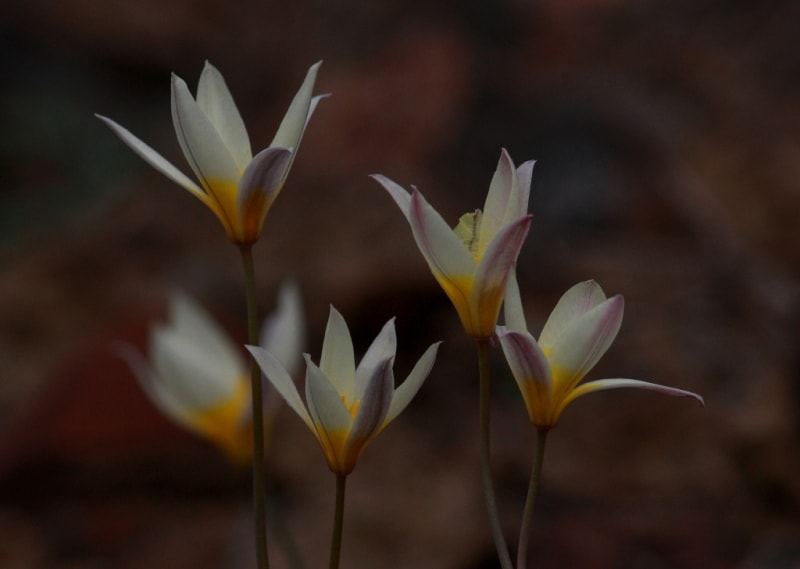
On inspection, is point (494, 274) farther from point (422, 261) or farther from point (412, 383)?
point (422, 261)

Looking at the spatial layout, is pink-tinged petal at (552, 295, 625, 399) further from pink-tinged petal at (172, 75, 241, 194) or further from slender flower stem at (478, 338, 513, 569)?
pink-tinged petal at (172, 75, 241, 194)

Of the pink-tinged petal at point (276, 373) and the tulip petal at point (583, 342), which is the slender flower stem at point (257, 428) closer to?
the pink-tinged petal at point (276, 373)

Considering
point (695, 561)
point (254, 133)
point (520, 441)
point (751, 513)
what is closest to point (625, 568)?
point (695, 561)

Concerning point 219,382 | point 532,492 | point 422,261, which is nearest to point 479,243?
point 532,492

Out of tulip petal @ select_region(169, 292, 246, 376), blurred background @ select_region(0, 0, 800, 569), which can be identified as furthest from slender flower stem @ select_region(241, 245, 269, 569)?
blurred background @ select_region(0, 0, 800, 569)

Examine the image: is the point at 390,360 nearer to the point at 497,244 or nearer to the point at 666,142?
the point at 497,244
